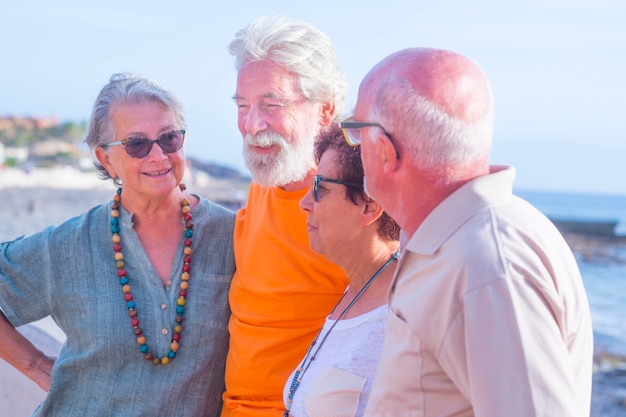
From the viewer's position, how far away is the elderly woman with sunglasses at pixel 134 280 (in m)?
3.38

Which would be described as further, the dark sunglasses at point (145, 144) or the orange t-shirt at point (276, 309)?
the dark sunglasses at point (145, 144)

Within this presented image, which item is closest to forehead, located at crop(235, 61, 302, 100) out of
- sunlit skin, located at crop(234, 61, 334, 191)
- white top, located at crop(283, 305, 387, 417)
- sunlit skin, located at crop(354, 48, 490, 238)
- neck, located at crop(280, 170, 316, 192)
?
sunlit skin, located at crop(234, 61, 334, 191)

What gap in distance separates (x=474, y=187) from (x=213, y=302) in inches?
73.7

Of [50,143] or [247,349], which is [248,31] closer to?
[247,349]

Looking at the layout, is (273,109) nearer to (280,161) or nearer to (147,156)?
(280,161)

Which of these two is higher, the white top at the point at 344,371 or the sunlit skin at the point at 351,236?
the sunlit skin at the point at 351,236

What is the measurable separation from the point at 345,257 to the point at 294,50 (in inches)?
38.9

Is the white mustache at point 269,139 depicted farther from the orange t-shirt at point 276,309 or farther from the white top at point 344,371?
the white top at point 344,371

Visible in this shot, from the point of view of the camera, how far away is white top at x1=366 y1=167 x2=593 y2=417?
167 centimetres

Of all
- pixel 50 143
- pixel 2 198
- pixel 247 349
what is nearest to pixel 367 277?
pixel 247 349

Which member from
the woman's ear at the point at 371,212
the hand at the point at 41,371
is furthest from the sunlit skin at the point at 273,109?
the hand at the point at 41,371

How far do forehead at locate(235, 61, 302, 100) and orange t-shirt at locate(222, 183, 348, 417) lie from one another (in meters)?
0.44

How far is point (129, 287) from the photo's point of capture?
136 inches

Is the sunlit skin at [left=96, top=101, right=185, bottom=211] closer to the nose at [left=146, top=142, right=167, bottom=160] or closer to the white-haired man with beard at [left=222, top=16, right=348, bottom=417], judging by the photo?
the nose at [left=146, top=142, right=167, bottom=160]
